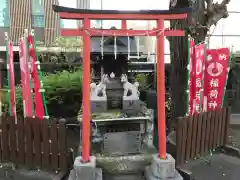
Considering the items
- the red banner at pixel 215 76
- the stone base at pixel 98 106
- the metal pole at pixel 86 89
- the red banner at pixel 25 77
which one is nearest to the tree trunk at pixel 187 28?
the red banner at pixel 215 76

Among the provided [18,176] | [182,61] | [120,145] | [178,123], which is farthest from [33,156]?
[182,61]

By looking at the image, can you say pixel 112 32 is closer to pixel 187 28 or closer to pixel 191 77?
pixel 191 77

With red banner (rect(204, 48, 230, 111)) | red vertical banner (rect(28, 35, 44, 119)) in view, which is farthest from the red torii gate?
red banner (rect(204, 48, 230, 111))

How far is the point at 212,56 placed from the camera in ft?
20.8

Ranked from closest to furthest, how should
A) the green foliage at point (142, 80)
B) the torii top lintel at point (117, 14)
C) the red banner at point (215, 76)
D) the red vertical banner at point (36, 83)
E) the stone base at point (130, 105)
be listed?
the torii top lintel at point (117, 14) → the red vertical banner at point (36, 83) → the stone base at point (130, 105) → the red banner at point (215, 76) → the green foliage at point (142, 80)

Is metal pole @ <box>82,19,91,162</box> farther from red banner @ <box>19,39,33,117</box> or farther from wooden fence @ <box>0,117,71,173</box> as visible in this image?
red banner @ <box>19,39,33,117</box>

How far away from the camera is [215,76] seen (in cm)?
639

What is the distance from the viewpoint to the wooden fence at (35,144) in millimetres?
5488

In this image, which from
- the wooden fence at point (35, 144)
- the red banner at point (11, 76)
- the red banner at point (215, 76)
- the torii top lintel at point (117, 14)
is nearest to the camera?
the torii top lintel at point (117, 14)

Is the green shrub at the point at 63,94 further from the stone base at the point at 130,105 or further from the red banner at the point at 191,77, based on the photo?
the red banner at the point at 191,77

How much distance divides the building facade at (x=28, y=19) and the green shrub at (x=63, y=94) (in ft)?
32.1

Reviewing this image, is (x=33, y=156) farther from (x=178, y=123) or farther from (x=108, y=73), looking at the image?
(x=178, y=123)

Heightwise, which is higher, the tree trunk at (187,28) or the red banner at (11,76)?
the tree trunk at (187,28)

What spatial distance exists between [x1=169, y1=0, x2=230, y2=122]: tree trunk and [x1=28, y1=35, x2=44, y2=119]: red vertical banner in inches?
168
